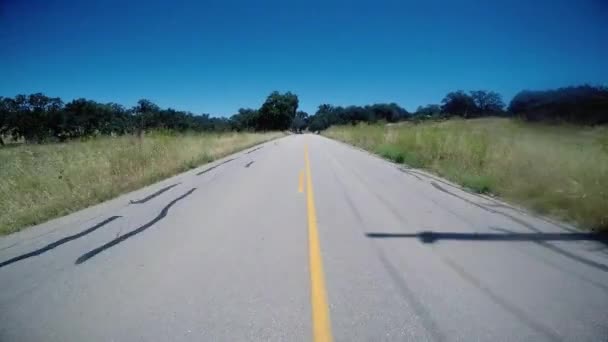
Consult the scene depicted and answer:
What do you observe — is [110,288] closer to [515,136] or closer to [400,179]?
[400,179]

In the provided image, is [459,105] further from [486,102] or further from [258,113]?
[258,113]

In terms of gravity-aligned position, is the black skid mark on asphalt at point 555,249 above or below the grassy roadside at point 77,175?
below

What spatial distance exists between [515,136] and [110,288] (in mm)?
9532

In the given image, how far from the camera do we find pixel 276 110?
80312 millimetres

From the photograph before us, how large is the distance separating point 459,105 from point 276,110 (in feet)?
223

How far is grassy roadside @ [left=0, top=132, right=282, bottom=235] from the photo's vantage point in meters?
6.45

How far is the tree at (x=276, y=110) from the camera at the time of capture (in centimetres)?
8075

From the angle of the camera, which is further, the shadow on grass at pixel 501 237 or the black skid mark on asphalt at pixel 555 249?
the shadow on grass at pixel 501 237

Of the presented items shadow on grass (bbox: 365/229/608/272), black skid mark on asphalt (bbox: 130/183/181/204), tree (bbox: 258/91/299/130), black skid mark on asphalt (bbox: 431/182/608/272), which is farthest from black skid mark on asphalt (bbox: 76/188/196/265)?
tree (bbox: 258/91/299/130)

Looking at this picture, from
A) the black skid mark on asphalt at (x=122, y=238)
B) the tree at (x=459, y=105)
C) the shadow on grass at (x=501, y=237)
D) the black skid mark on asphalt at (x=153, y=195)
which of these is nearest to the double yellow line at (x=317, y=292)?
the shadow on grass at (x=501, y=237)

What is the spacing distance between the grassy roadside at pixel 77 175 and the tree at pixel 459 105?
1343 centimetres

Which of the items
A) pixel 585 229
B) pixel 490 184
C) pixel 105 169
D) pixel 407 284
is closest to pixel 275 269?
pixel 407 284

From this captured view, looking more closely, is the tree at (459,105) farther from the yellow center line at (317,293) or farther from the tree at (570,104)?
the yellow center line at (317,293)

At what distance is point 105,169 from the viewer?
9.91 meters
